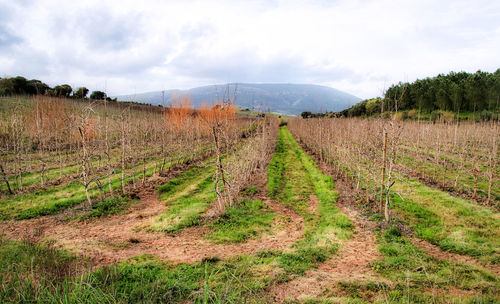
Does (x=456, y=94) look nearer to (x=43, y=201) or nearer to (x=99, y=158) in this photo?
(x=99, y=158)

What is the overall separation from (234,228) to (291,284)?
2873 millimetres

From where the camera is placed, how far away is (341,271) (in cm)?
502

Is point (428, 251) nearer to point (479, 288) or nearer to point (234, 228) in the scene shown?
point (479, 288)

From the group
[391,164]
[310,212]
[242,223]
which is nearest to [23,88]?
[242,223]

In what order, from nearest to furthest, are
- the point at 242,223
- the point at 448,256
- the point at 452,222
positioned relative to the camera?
the point at 448,256 < the point at 452,222 < the point at 242,223

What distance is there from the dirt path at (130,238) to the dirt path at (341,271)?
4.09 feet

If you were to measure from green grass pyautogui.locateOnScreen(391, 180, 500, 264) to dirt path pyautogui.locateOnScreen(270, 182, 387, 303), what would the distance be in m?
1.54

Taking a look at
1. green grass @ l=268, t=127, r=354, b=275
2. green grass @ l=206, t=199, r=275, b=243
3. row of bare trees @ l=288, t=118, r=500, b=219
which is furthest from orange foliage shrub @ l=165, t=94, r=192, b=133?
green grass @ l=206, t=199, r=275, b=243

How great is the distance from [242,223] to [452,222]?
6.20 meters

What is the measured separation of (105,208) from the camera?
28.3 ft

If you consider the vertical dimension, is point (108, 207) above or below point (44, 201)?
below

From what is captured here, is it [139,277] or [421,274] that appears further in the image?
[421,274]

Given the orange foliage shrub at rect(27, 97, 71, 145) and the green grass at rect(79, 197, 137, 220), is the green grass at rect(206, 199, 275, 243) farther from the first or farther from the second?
the orange foliage shrub at rect(27, 97, 71, 145)

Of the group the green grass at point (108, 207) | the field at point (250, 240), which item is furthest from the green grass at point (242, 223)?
the green grass at point (108, 207)
